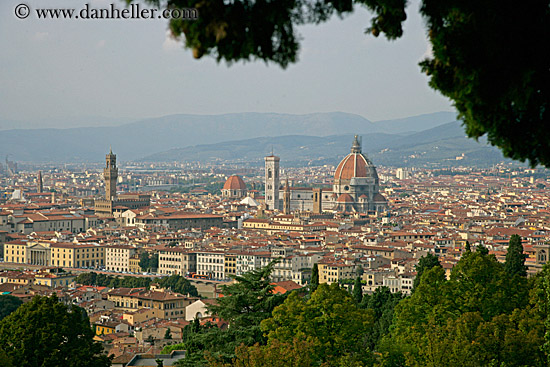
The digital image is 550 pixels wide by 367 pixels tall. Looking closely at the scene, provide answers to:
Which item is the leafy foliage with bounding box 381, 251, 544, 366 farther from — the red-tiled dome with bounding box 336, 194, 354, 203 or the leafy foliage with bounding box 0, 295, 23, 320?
the red-tiled dome with bounding box 336, 194, 354, 203

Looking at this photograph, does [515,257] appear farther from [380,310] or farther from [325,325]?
[325,325]

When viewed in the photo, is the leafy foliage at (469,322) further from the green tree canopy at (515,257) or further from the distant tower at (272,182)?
the distant tower at (272,182)

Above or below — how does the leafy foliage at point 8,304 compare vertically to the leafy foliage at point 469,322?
below

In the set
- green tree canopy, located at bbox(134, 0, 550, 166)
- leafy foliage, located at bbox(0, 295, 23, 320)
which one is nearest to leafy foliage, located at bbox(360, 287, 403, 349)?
leafy foliage, located at bbox(0, 295, 23, 320)

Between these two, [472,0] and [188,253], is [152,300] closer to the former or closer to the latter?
[188,253]

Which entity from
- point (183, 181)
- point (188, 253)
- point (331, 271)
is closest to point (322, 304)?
point (331, 271)

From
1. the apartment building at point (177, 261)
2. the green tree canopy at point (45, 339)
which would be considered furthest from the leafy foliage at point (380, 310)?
the apartment building at point (177, 261)
